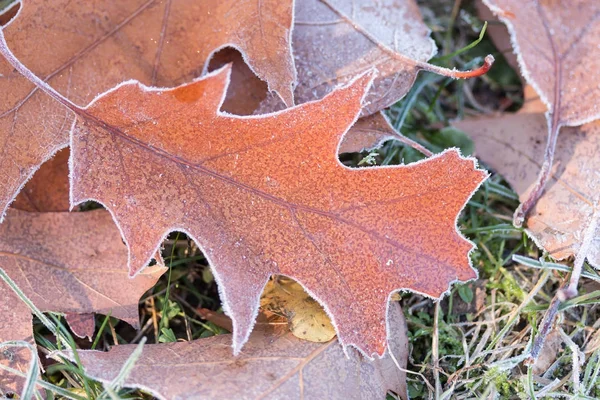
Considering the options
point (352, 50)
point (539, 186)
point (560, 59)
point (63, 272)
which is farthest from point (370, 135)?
point (63, 272)

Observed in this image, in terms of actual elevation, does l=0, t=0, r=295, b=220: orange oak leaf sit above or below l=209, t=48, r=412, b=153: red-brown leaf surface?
above

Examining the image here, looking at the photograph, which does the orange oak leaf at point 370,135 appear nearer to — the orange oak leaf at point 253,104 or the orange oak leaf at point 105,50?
the orange oak leaf at point 253,104

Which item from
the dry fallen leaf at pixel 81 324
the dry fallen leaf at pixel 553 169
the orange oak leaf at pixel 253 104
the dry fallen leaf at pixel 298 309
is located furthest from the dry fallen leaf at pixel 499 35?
the dry fallen leaf at pixel 81 324

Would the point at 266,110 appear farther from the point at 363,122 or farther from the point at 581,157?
the point at 581,157

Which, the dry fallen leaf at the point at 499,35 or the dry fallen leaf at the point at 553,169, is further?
the dry fallen leaf at the point at 499,35

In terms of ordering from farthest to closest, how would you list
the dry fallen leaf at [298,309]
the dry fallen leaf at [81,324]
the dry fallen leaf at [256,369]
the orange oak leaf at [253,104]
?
the orange oak leaf at [253,104] < the dry fallen leaf at [81,324] < the dry fallen leaf at [298,309] < the dry fallen leaf at [256,369]

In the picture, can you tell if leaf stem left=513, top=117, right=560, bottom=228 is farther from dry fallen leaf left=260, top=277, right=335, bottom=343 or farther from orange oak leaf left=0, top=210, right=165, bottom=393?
orange oak leaf left=0, top=210, right=165, bottom=393

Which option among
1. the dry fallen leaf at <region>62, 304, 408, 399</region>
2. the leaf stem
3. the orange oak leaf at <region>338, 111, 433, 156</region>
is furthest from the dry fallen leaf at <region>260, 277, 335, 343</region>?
the leaf stem
